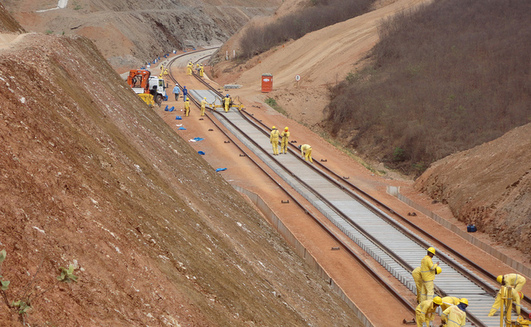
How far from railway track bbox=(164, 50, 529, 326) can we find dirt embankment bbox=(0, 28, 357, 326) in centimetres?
313

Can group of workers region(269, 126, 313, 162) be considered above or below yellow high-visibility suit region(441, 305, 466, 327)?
below

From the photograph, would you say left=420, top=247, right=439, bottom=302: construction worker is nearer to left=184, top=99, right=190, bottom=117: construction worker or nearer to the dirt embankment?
the dirt embankment

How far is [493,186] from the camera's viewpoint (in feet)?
71.4

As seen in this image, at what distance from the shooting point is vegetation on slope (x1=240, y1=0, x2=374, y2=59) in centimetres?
6800

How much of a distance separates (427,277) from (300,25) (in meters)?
59.0

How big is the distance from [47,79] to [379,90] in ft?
104

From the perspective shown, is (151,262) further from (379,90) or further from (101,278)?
(379,90)

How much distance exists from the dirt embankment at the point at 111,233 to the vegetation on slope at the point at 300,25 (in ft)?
172

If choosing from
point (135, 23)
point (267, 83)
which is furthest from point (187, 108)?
point (135, 23)

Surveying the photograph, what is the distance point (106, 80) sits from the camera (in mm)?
21734

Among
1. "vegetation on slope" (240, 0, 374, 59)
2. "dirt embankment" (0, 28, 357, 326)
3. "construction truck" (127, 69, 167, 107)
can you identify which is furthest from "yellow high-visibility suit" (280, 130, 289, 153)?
"vegetation on slope" (240, 0, 374, 59)

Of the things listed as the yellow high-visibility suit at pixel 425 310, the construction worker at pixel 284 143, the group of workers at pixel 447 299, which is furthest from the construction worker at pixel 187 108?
the yellow high-visibility suit at pixel 425 310

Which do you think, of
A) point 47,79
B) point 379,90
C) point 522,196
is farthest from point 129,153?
point 379,90

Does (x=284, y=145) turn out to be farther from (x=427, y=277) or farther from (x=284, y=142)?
(x=427, y=277)
